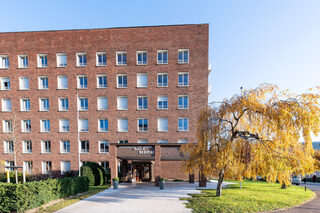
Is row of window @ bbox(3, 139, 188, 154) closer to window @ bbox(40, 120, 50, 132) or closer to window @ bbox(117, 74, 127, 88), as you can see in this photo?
window @ bbox(40, 120, 50, 132)

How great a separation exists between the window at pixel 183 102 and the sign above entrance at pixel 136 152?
937cm

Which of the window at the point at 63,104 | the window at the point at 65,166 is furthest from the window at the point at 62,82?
the window at the point at 65,166

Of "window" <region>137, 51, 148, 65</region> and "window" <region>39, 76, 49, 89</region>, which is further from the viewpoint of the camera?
"window" <region>39, 76, 49, 89</region>

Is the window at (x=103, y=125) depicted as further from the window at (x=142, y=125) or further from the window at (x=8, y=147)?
the window at (x=8, y=147)

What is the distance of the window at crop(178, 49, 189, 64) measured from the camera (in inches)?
989

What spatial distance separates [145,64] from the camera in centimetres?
2539

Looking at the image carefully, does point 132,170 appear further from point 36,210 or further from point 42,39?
point 42,39

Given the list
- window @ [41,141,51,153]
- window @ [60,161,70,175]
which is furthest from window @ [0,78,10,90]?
window @ [60,161,70,175]

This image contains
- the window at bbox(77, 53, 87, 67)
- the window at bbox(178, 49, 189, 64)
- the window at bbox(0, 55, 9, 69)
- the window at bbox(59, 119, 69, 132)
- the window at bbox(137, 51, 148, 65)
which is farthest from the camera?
the window at bbox(0, 55, 9, 69)

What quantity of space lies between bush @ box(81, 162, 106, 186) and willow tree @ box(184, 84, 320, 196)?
11.2 m

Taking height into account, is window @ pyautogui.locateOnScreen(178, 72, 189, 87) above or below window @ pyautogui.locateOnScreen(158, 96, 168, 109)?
above

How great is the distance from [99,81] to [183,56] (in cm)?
1303

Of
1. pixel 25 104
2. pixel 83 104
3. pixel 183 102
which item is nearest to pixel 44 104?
pixel 25 104

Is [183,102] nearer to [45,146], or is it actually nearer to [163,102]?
[163,102]
